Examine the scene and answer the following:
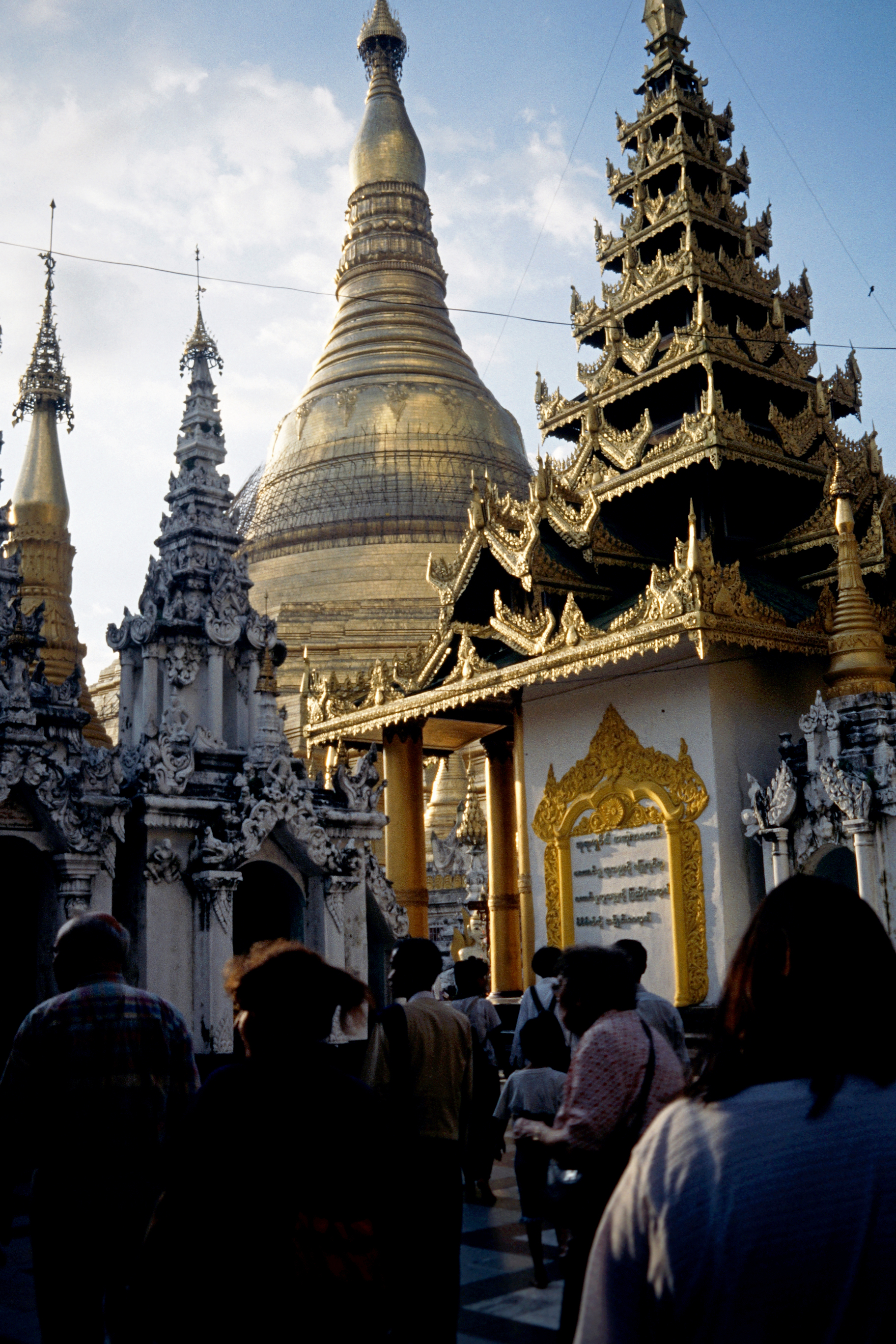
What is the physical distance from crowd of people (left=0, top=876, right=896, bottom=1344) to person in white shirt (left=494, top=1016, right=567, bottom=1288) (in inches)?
45.0

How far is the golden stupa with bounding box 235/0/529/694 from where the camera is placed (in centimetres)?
2681

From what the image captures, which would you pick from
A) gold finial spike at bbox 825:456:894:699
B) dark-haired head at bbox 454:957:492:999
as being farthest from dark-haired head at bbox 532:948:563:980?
gold finial spike at bbox 825:456:894:699

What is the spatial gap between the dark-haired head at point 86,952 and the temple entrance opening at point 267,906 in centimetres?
754

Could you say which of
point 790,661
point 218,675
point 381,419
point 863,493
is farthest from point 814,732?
point 381,419

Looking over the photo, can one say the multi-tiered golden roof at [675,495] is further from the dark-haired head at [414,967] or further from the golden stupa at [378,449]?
the golden stupa at [378,449]

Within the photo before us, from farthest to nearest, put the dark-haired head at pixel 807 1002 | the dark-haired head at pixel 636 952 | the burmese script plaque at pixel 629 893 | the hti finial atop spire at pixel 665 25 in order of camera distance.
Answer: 1. the hti finial atop spire at pixel 665 25
2. the burmese script plaque at pixel 629 893
3. the dark-haired head at pixel 636 952
4. the dark-haired head at pixel 807 1002

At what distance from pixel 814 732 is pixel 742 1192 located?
37.6ft

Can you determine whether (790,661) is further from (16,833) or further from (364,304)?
(364,304)

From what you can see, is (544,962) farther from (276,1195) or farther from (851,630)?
(851,630)

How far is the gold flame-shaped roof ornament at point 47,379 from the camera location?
22.4 metres

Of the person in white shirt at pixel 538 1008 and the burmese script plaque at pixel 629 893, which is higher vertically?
the burmese script plaque at pixel 629 893

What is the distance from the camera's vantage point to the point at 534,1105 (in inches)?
233

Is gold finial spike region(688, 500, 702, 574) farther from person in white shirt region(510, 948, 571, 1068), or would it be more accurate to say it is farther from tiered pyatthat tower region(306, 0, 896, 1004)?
person in white shirt region(510, 948, 571, 1068)

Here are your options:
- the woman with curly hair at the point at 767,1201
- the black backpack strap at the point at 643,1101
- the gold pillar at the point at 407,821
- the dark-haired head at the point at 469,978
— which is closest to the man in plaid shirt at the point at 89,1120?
the black backpack strap at the point at 643,1101
